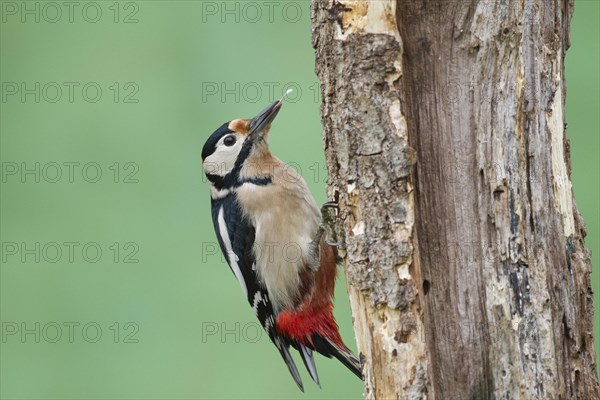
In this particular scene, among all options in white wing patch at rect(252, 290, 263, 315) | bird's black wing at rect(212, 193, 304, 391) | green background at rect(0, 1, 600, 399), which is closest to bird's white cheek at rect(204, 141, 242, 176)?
bird's black wing at rect(212, 193, 304, 391)

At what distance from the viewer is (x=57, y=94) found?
7223mm

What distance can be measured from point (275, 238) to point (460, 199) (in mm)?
1478

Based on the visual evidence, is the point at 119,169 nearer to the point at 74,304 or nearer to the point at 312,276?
the point at 74,304

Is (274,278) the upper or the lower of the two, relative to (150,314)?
upper

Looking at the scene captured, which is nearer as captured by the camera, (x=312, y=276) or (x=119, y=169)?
(x=312, y=276)

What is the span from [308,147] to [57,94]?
7.39ft

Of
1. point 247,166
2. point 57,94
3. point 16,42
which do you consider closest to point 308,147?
point 247,166

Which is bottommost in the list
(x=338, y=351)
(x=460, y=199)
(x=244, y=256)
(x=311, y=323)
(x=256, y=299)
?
(x=338, y=351)

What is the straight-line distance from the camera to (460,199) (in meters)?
3.26

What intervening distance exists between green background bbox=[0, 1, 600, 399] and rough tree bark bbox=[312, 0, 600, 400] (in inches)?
94.7

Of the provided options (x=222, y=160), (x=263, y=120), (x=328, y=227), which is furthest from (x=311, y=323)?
(x=263, y=120)

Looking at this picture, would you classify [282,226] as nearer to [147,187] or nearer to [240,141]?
[240,141]

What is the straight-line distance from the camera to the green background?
602 cm

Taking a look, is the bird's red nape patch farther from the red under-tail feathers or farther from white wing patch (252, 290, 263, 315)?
white wing patch (252, 290, 263, 315)
